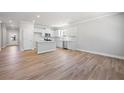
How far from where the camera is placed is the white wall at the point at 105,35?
387cm

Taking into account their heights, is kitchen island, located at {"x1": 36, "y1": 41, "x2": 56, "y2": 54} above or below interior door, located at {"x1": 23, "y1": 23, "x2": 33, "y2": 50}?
below

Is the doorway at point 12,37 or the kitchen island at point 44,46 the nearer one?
the kitchen island at point 44,46

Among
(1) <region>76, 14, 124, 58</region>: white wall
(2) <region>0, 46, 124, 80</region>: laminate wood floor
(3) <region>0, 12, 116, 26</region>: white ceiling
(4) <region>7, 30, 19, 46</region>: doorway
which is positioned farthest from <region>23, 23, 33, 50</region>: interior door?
(4) <region>7, 30, 19, 46</region>: doorway

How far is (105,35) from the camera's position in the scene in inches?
174

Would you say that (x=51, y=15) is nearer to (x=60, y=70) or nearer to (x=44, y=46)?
(x=44, y=46)

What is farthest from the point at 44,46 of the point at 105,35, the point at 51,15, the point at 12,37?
the point at 12,37

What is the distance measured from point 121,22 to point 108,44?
4.13 ft

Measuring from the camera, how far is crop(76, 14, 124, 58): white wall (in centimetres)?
387

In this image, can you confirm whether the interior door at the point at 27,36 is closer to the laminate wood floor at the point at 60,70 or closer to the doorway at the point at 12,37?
the laminate wood floor at the point at 60,70

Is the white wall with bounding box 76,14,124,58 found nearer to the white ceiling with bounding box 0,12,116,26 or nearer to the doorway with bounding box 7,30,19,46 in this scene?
the white ceiling with bounding box 0,12,116,26

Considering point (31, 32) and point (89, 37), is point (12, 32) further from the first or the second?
point (89, 37)

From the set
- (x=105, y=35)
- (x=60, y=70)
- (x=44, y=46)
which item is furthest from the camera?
(x=44, y=46)

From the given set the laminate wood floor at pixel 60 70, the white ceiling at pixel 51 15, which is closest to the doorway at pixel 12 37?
the white ceiling at pixel 51 15

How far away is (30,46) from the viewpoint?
22.2 ft
